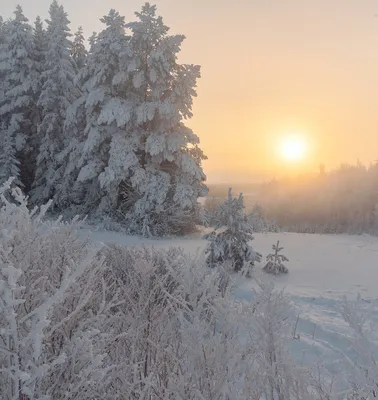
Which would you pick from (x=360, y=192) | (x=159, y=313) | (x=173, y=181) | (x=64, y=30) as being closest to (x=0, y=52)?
(x=64, y=30)

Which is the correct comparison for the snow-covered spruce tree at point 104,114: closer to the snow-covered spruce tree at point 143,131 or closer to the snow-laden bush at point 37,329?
the snow-covered spruce tree at point 143,131

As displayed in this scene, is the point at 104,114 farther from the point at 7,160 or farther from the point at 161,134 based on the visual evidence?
the point at 7,160

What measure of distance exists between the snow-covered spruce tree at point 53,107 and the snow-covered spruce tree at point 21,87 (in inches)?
31.1

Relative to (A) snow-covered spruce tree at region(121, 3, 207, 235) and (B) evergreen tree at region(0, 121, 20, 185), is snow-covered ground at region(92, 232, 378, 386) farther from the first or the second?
(B) evergreen tree at region(0, 121, 20, 185)

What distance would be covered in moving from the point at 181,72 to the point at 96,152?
5.19 meters

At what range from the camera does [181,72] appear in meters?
17.2

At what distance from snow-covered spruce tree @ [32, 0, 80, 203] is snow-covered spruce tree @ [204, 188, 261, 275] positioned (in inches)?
518

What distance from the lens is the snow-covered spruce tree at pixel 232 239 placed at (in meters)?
9.82

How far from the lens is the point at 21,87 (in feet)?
73.8

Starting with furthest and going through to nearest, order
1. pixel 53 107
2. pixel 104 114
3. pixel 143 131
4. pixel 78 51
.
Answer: pixel 78 51 < pixel 53 107 < pixel 143 131 < pixel 104 114

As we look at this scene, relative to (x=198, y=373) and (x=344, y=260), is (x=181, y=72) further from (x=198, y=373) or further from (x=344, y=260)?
(x=198, y=373)

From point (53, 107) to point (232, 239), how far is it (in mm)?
16137

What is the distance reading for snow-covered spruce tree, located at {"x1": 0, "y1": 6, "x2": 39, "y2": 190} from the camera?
22516 millimetres

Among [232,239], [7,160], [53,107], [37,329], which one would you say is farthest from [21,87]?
[37,329]
